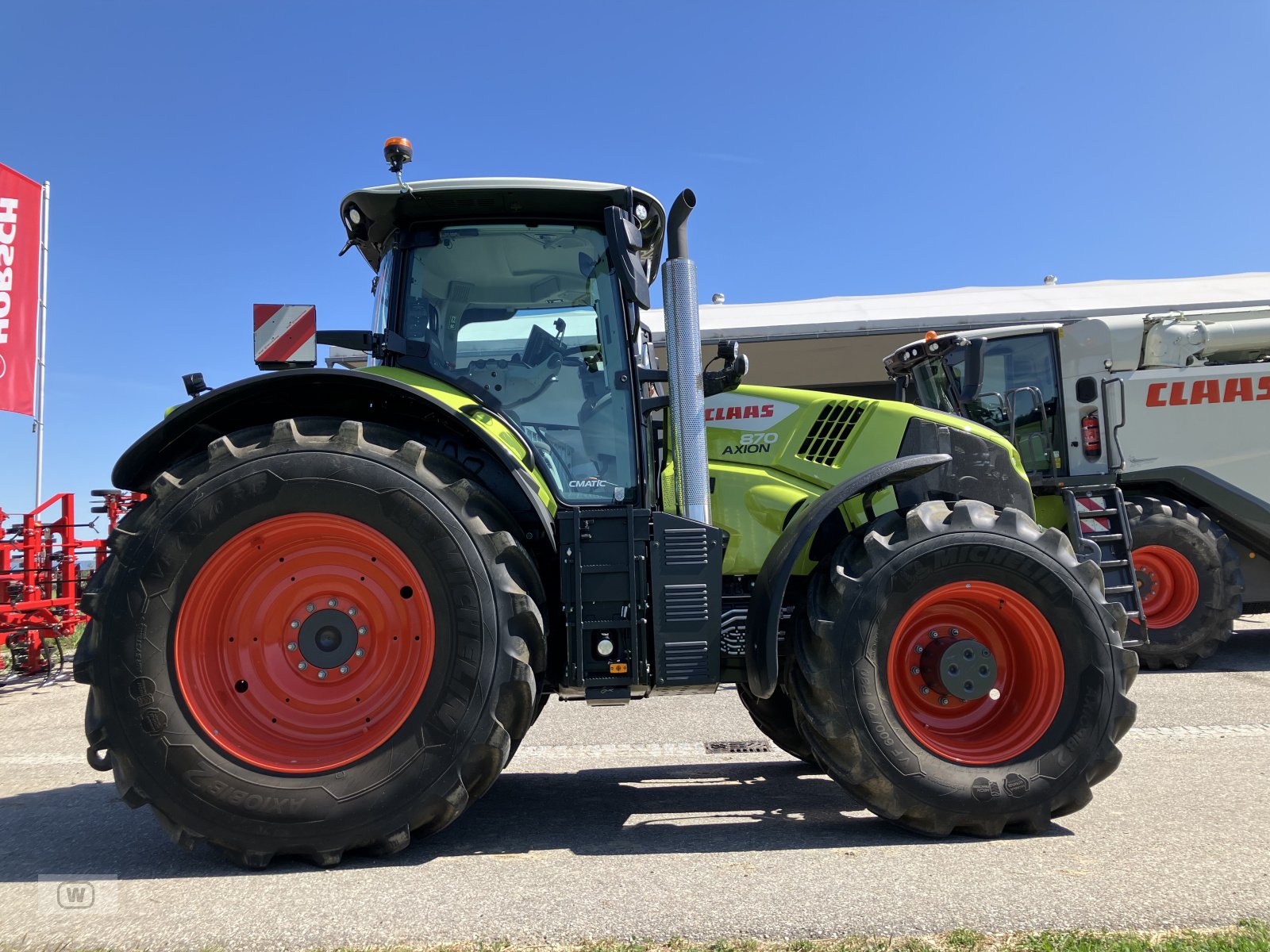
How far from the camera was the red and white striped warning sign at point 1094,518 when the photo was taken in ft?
22.9

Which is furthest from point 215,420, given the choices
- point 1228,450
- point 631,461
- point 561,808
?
point 1228,450

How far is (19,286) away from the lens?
8.45 metres

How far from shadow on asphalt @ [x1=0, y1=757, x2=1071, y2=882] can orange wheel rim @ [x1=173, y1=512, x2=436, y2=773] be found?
466 mm

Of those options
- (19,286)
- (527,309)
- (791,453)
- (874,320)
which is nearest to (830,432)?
(791,453)

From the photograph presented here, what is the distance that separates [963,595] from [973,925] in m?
1.27

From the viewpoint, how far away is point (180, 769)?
2.71 metres

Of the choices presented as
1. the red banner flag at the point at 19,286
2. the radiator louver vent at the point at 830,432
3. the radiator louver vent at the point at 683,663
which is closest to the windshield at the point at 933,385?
the radiator louver vent at the point at 830,432

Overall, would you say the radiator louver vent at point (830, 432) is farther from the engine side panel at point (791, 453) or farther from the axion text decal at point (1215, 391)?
the axion text decal at point (1215, 391)

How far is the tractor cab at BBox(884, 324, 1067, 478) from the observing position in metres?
7.78

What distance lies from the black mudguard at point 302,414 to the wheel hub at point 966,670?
154 cm

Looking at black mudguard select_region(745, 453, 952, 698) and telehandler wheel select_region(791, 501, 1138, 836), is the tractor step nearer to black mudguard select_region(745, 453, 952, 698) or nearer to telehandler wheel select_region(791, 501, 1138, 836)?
telehandler wheel select_region(791, 501, 1138, 836)

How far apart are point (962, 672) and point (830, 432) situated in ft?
4.02

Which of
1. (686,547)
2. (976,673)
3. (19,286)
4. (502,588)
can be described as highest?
(19,286)

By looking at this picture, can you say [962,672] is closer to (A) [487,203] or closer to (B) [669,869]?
(B) [669,869]
